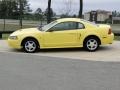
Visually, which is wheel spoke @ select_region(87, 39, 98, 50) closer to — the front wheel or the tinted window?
the front wheel

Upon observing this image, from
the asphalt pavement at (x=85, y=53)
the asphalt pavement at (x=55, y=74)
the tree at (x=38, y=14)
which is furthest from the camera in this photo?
the tree at (x=38, y=14)

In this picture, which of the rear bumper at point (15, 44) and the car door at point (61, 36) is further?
the rear bumper at point (15, 44)

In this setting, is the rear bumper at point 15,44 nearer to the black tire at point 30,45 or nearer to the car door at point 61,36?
the black tire at point 30,45

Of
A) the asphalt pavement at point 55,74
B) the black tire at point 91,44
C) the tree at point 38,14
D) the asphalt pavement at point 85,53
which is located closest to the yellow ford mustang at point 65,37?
the black tire at point 91,44

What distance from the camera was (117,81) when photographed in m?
9.16

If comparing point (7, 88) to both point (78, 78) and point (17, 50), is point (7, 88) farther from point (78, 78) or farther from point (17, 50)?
point (17, 50)

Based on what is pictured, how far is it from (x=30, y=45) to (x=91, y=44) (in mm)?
2444

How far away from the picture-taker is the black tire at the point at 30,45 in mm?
15242

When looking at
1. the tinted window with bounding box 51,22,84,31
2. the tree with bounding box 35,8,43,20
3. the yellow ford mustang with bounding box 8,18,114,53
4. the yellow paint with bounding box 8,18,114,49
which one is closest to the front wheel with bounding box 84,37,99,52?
the yellow ford mustang with bounding box 8,18,114,53

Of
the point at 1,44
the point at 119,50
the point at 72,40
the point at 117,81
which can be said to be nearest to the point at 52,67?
the point at 117,81

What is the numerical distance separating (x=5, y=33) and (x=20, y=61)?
38.6 feet

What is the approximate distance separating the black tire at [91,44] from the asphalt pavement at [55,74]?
2.28 meters

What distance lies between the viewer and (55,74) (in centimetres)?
1016

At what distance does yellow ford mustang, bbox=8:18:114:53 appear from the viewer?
15.1 m
